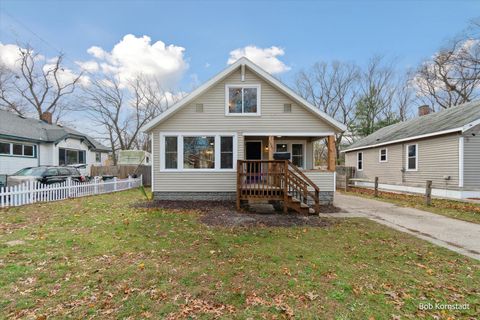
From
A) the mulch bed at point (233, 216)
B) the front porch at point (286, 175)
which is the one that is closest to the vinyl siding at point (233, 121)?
the front porch at point (286, 175)

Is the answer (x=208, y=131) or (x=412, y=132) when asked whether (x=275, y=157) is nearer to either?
(x=208, y=131)

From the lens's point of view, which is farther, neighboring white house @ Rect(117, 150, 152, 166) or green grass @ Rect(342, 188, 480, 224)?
neighboring white house @ Rect(117, 150, 152, 166)

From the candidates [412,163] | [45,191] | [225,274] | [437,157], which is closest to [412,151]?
[412,163]

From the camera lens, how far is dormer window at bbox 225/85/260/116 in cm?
1106

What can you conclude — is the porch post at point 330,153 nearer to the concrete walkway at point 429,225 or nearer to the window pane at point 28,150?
the concrete walkway at point 429,225

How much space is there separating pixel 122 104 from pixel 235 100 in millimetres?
25814

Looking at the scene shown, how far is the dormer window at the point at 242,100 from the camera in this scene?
36.3 feet

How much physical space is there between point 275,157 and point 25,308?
8.37m

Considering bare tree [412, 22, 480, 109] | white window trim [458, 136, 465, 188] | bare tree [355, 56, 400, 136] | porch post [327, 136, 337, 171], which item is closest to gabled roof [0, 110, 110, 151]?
porch post [327, 136, 337, 171]

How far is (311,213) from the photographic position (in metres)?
8.94

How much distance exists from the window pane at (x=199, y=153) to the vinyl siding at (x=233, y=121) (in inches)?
14.8

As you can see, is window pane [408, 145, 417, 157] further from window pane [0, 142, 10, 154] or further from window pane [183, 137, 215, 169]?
window pane [0, 142, 10, 154]

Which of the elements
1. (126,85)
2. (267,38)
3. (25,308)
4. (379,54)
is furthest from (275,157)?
(379,54)

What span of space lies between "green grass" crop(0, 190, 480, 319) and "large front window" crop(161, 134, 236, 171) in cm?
483
